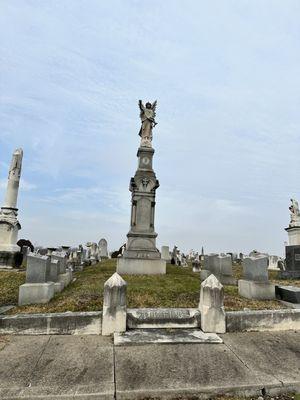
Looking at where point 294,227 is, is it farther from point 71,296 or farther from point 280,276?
point 71,296

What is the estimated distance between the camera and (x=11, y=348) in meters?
4.67

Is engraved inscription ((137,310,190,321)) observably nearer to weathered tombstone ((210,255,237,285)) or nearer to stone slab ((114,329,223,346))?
stone slab ((114,329,223,346))

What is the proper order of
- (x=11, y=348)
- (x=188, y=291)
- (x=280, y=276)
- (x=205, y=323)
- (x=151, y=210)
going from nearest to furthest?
1. (x=11, y=348)
2. (x=205, y=323)
3. (x=188, y=291)
4. (x=151, y=210)
5. (x=280, y=276)

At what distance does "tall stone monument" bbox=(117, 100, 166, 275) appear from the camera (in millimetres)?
13125

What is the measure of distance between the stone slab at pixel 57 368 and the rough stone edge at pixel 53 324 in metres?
0.14

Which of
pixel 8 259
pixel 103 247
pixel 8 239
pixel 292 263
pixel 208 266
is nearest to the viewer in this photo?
pixel 208 266

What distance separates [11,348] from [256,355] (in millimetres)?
3956

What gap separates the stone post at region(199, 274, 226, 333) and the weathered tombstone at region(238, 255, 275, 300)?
3.14 metres

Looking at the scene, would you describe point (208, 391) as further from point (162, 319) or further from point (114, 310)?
point (114, 310)

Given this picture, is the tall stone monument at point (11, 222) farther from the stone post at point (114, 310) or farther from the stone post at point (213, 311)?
the stone post at point (213, 311)

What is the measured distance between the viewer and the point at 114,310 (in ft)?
17.6

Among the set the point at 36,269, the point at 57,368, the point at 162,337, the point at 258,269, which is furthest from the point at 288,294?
the point at 36,269

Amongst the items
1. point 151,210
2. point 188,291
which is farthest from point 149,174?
point 188,291

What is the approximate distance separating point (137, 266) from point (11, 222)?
21.1ft
